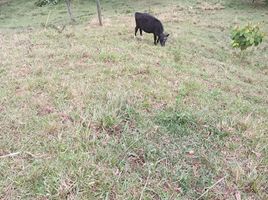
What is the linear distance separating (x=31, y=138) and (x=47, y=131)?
0.84ft

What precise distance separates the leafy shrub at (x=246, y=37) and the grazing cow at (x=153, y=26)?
2.69 metres

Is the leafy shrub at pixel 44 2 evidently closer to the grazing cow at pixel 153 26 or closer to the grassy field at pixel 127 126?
the grazing cow at pixel 153 26

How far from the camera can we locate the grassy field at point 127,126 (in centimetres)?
387

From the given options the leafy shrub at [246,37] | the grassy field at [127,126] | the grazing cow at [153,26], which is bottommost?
the leafy shrub at [246,37]

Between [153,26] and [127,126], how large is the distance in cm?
854

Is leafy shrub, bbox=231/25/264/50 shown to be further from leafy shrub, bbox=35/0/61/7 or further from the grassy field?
leafy shrub, bbox=35/0/61/7

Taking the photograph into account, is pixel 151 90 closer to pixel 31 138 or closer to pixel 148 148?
pixel 148 148

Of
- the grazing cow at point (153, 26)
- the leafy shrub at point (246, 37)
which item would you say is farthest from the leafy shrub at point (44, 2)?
the leafy shrub at point (246, 37)

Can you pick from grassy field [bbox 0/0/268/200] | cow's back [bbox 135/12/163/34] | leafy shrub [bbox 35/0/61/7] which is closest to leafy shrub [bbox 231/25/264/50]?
grassy field [bbox 0/0/268/200]

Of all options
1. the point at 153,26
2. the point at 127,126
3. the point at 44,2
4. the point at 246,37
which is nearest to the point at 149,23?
the point at 153,26

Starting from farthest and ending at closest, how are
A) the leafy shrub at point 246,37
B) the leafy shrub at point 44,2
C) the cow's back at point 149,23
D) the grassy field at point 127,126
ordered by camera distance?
the leafy shrub at point 44,2 < the cow's back at point 149,23 < the leafy shrub at point 246,37 < the grassy field at point 127,126

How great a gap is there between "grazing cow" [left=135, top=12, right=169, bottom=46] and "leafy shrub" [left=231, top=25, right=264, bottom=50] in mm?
2692

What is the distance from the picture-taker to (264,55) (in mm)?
13617

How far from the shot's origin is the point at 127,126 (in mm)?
4980
